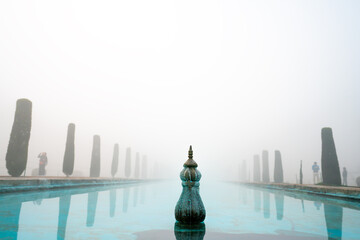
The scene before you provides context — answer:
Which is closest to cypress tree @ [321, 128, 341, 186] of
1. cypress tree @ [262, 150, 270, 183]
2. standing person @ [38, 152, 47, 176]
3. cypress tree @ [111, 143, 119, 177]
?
cypress tree @ [262, 150, 270, 183]

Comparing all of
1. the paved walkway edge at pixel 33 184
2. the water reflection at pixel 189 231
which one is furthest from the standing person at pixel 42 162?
the water reflection at pixel 189 231

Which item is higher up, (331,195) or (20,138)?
(20,138)

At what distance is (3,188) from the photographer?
917 centimetres

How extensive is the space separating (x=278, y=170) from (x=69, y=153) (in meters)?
26.5

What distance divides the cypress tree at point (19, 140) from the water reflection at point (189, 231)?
56.2ft

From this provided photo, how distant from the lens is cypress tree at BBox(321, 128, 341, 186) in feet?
68.7

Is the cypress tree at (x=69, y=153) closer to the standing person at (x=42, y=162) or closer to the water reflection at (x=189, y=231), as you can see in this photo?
the standing person at (x=42, y=162)

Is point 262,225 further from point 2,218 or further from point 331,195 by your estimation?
point 331,195

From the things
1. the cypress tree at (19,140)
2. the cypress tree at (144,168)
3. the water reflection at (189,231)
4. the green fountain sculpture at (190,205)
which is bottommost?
the cypress tree at (144,168)

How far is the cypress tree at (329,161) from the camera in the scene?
2095 centimetres

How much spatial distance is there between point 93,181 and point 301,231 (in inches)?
660

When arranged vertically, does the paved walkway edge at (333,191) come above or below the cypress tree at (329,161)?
below

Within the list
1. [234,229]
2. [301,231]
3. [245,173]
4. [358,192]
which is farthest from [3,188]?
[245,173]

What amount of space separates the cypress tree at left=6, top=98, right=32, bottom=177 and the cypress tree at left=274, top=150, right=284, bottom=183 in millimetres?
29180
